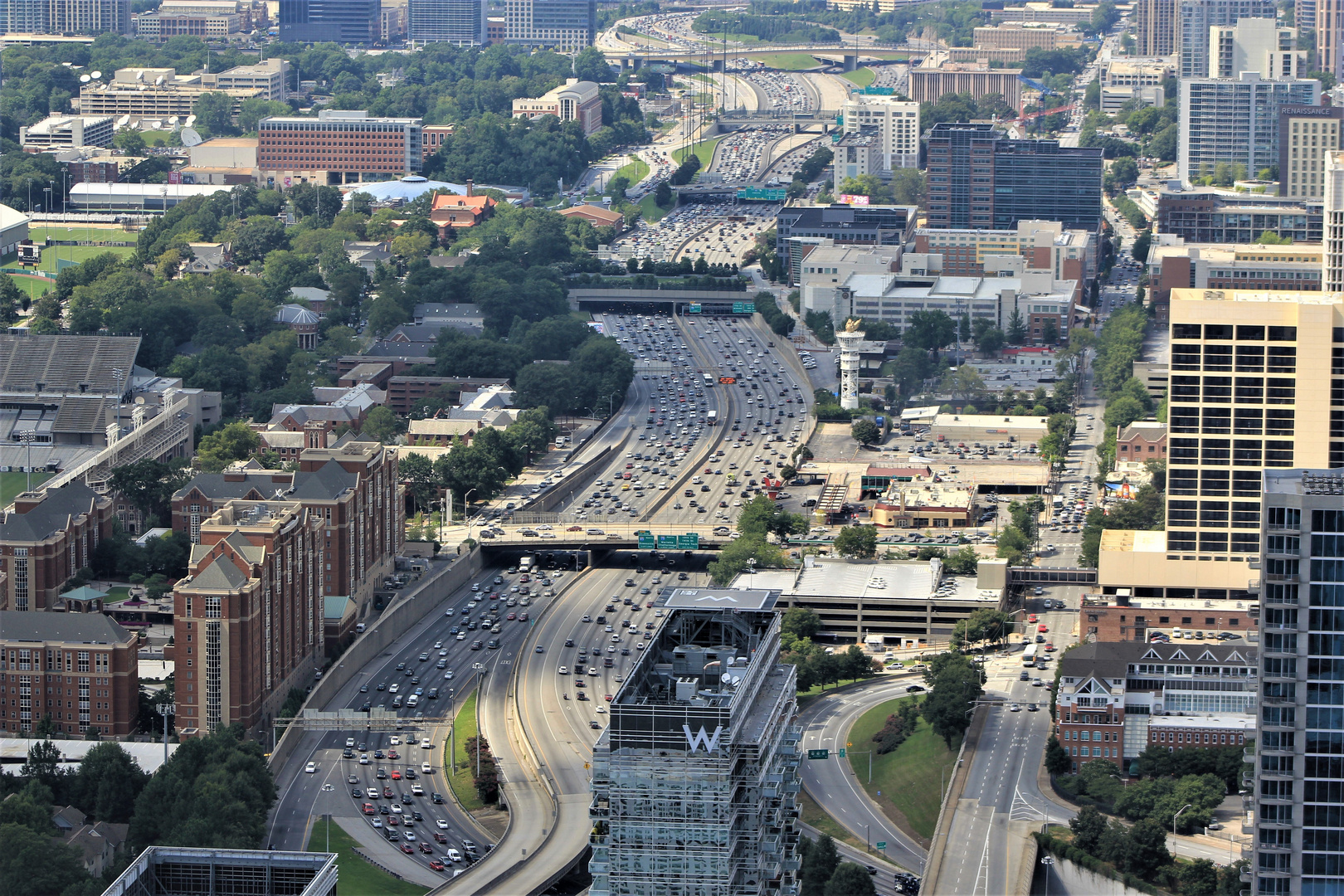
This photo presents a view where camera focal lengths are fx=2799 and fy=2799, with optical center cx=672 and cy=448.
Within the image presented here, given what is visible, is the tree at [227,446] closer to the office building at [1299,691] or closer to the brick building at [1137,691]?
the brick building at [1137,691]

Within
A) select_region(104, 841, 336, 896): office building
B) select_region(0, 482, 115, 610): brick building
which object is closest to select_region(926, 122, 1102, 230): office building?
select_region(0, 482, 115, 610): brick building

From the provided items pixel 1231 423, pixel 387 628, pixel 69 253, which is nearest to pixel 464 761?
pixel 387 628

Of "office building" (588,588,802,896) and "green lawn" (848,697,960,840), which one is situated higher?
"office building" (588,588,802,896)

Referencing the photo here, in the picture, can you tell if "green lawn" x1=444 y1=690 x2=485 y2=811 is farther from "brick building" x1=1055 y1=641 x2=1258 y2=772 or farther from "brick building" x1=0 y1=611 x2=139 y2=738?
"brick building" x1=1055 y1=641 x2=1258 y2=772

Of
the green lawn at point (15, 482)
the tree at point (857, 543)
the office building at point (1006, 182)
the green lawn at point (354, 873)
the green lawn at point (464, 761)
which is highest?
the office building at point (1006, 182)

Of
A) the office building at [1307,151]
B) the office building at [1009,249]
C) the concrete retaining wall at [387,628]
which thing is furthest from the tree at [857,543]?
the office building at [1307,151]
